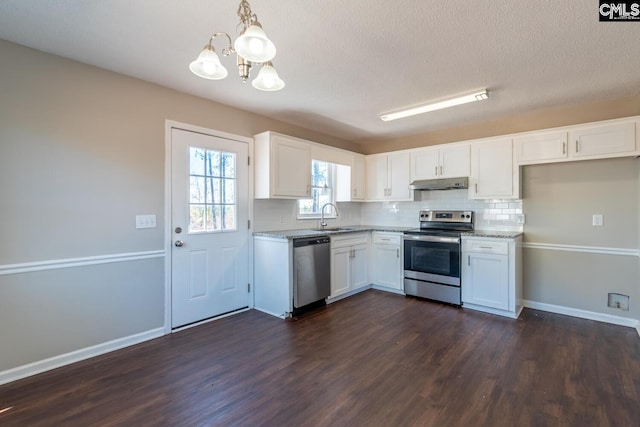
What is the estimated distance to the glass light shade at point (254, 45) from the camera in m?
1.35

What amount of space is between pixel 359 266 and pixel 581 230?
8.84 feet

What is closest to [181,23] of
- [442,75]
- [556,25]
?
[442,75]

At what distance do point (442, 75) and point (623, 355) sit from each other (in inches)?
114

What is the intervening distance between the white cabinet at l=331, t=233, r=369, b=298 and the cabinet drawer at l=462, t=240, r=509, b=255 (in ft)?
4.56

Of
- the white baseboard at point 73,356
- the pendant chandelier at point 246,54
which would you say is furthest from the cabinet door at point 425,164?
the white baseboard at point 73,356

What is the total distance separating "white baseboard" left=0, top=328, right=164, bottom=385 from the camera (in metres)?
2.22

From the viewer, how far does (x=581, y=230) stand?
138 inches

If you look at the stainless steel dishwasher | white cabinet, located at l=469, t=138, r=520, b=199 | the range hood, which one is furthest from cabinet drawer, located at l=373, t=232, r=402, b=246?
white cabinet, located at l=469, t=138, r=520, b=199

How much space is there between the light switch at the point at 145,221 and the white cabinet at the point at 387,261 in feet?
9.80

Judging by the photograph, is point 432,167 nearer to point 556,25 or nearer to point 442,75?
point 442,75

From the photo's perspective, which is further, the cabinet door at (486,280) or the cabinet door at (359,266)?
the cabinet door at (359,266)

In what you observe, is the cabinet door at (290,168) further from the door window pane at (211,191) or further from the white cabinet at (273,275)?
the white cabinet at (273,275)

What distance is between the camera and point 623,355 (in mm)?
2580

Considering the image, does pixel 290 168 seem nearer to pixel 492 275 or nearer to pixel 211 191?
pixel 211 191
